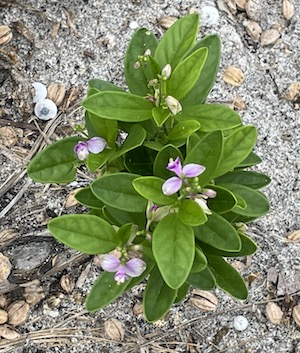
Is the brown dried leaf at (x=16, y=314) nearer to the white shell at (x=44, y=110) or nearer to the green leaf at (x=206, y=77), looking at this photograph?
the white shell at (x=44, y=110)

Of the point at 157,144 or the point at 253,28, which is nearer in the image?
the point at 157,144

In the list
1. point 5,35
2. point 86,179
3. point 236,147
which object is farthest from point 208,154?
point 5,35

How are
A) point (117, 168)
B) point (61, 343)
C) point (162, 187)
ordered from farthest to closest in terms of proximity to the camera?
point (61, 343)
point (117, 168)
point (162, 187)

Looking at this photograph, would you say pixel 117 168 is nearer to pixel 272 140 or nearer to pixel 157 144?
pixel 157 144

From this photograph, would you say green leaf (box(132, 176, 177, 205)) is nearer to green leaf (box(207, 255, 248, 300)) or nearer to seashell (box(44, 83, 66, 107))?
green leaf (box(207, 255, 248, 300))

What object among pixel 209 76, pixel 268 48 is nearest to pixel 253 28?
pixel 268 48

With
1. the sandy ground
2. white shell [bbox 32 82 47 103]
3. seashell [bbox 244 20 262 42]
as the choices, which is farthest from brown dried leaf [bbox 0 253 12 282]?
seashell [bbox 244 20 262 42]

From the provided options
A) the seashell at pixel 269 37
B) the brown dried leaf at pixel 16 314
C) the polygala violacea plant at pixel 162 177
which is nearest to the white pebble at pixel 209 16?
the seashell at pixel 269 37
